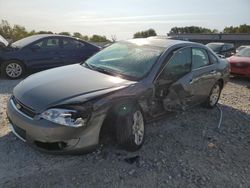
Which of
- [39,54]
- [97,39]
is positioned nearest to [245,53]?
[39,54]

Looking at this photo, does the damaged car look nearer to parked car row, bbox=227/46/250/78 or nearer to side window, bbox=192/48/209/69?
side window, bbox=192/48/209/69

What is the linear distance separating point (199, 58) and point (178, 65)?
97 centimetres

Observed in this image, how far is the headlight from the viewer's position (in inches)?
139

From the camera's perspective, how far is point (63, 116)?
Result: 11.6 ft

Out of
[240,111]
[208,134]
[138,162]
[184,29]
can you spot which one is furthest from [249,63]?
[184,29]

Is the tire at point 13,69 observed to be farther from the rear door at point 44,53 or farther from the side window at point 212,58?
the side window at point 212,58

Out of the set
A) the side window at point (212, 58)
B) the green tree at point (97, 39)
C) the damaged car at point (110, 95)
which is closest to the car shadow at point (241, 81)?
the side window at point (212, 58)

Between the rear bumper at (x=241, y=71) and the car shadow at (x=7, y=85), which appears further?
the rear bumper at (x=241, y=71)

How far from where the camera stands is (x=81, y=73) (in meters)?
4.65

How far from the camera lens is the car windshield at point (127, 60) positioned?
181 inches

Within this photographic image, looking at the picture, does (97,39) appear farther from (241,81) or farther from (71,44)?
(71,44)

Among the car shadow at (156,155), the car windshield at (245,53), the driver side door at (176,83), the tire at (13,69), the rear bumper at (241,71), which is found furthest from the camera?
the car windshield at (245,53)

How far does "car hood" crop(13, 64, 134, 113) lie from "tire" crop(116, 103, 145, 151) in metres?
0.39

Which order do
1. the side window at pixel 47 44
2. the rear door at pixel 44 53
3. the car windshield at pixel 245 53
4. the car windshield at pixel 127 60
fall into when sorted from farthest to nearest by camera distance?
1. the car windshield at pixel 245 53
2. the side window at pixel 47 44
3. the rear door at pixel 44 53
4. the car windshield at pixel 127 60
